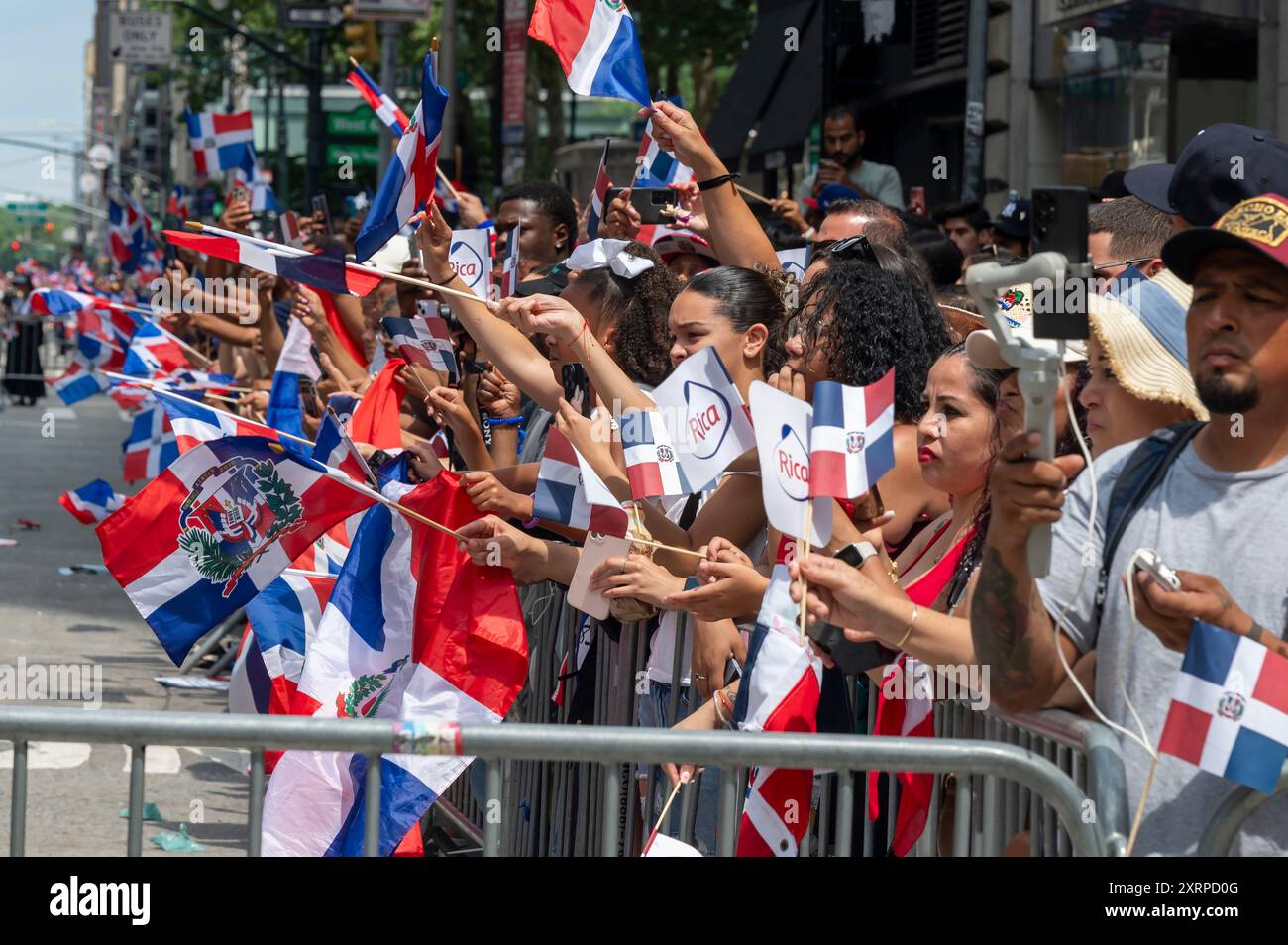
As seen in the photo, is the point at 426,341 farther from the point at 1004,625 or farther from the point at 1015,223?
the point at 1004,625

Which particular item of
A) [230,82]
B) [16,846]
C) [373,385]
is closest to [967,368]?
[16,846]

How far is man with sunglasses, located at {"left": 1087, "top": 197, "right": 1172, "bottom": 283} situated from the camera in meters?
5.64

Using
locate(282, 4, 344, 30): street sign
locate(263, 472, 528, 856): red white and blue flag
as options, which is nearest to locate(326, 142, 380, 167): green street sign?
locate(282, 4, 344, 30): street sign

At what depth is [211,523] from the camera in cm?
546

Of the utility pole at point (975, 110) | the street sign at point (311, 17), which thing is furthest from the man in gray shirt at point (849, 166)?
the street sign at point (311, 17)

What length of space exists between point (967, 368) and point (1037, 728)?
1007 mm

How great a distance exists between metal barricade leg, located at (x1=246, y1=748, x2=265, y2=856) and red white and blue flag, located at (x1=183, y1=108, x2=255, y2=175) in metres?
10.8

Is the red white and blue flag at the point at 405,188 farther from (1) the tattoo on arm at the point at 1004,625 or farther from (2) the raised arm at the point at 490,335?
(1) the tattoo on arm at the point at 1004,625

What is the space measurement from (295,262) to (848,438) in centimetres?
278

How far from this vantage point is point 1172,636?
3082mm

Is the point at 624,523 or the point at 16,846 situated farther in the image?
the point at 624,523

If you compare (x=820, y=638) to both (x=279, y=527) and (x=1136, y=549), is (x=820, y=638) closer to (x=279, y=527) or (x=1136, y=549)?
(x=1136, y=549)

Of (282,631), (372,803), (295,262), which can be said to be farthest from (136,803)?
(282,631)

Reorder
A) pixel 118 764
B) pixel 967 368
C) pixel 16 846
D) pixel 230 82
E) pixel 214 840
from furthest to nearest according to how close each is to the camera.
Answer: pixel 230 82 → pixel 118 764 → pixel 214 840 → pixel 967 368 → pixel 16 846
